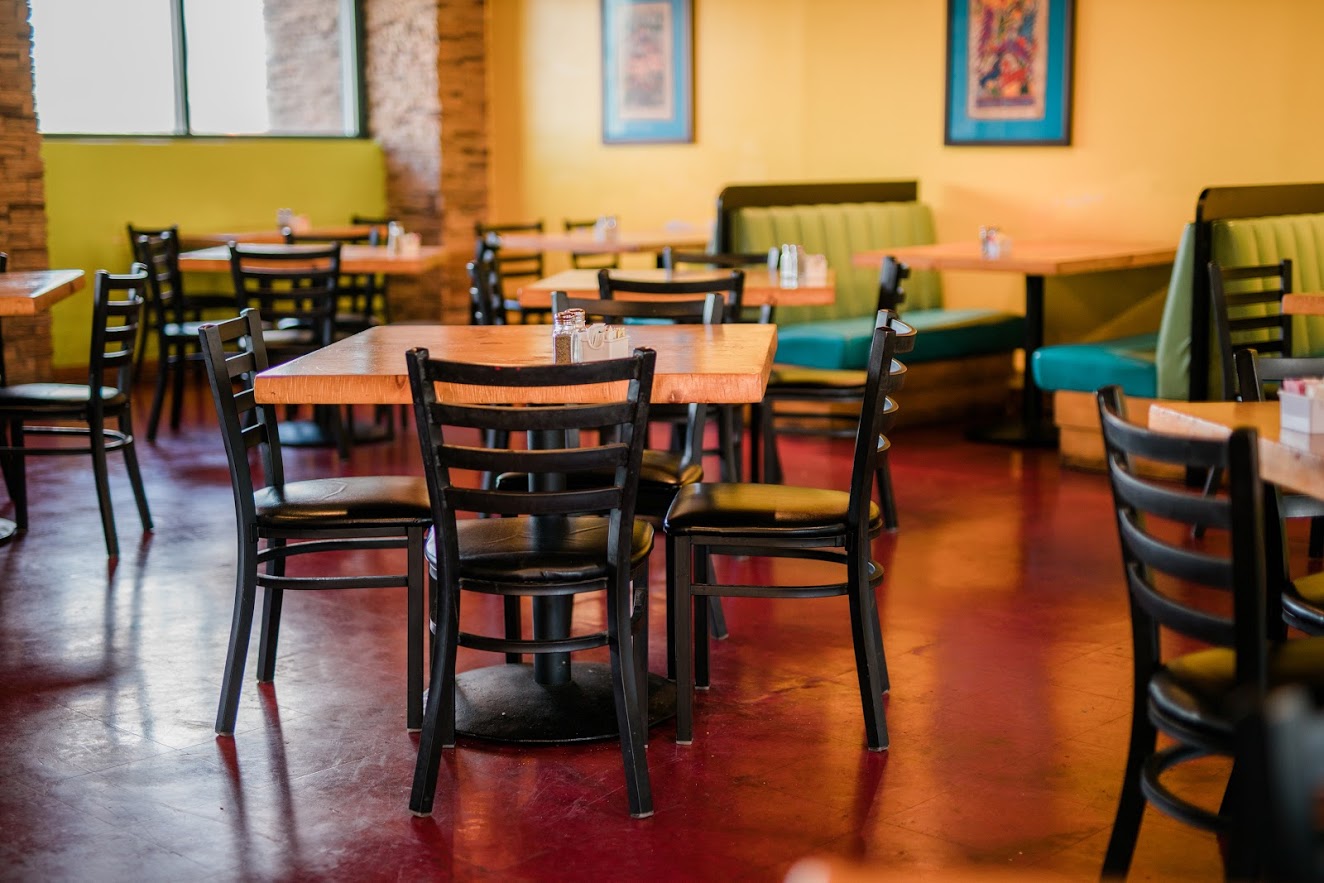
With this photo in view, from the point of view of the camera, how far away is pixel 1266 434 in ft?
8.50

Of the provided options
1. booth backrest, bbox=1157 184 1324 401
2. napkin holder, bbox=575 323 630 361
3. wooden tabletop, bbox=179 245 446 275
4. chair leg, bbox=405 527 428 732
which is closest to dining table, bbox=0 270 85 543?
wooden tabletop, bbox=179 245 446 275

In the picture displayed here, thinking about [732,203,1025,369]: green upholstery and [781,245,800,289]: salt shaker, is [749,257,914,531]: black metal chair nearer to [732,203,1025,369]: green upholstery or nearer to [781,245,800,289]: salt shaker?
[781,245,800,289]: salt shaker

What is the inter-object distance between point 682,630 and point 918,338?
436 centimetres

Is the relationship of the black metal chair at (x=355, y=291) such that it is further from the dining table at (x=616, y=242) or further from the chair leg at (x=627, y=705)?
the chair leg at (x=627, y=705)

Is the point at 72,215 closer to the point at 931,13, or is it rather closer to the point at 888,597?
the point at 931,13

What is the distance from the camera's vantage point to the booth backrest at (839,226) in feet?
25.2

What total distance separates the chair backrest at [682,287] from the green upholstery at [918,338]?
6.31ft

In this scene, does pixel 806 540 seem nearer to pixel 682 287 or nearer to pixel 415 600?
pixel 415 600

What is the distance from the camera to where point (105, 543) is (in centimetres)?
520

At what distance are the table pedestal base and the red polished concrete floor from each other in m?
0.05

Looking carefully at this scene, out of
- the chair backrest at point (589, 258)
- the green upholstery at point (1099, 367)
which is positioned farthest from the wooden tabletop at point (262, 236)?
the green upholstery at point (1099, 367)

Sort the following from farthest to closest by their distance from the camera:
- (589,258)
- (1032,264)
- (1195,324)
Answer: (589,258), (1032,264), (1195,324)

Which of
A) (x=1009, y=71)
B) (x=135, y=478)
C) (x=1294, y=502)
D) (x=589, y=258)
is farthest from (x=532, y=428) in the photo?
(x=589, y=258)

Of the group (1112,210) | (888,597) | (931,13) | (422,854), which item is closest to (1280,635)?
(422,854)
